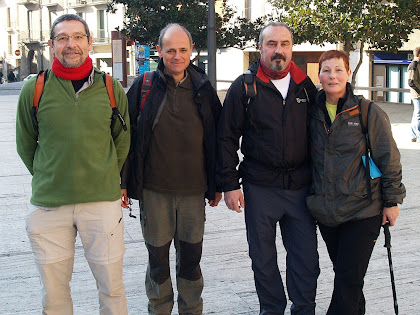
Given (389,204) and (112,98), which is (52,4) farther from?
(389,204)

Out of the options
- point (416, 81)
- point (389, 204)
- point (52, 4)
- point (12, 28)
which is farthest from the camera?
point (12, 28)

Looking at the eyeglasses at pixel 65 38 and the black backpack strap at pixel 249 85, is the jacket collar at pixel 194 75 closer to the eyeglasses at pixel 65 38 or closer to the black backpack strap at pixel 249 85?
the black backpack strap at pixel 249 85

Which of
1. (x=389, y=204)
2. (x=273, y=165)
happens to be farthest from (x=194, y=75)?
(x=389, y=204)

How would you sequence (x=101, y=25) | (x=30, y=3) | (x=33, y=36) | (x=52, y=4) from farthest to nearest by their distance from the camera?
(x=33, y=36) < (x=30, y=3) < (x=52, y=4) < (x=101, y=25)

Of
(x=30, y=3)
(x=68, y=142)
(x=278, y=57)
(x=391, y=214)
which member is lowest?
(x=391, y=214)

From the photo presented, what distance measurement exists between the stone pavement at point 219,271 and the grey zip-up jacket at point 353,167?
0.91 metres

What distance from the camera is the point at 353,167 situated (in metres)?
3.41

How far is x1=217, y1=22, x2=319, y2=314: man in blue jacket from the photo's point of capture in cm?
352

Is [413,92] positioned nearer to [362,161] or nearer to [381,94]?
[362,161]

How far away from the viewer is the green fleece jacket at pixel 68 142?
10.2 ft

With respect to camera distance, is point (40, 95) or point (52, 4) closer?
point (40, 95)

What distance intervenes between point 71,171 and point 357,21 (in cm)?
1231

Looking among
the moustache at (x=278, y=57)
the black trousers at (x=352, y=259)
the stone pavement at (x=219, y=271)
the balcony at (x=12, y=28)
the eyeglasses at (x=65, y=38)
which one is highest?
the balcony at (x=12, y=28)

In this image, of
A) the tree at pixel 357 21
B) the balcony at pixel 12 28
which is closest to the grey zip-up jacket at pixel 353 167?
the tree at pixel 357 21
